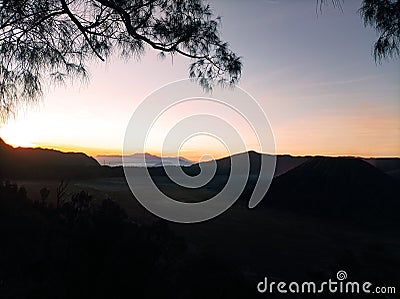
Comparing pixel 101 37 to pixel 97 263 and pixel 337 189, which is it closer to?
pixel 97 263

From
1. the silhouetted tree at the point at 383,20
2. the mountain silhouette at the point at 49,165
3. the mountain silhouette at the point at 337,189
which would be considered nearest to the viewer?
the silhouetted tree at the point at 383,20

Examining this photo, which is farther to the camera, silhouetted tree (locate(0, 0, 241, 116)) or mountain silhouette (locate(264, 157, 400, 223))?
mountain silhouette (locate(264, 157, 400, 223))

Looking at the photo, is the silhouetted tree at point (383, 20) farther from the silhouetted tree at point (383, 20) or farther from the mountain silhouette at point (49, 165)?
the mountain silhouette at point (49, 165)

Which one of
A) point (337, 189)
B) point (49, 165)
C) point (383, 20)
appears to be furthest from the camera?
point (337, 189)

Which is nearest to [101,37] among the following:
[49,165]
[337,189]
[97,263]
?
[97,263]

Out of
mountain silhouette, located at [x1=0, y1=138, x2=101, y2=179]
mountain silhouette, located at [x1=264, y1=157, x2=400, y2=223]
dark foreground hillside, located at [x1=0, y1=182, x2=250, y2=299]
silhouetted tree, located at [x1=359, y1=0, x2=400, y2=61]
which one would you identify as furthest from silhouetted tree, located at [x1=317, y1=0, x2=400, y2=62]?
mountain silhouette, located at [x1=264, y1=157, x2=400, y2=223]

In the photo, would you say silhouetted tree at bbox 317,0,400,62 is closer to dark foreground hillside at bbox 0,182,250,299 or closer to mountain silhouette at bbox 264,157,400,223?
dark foreground hillside at bbox 0,182,250,299

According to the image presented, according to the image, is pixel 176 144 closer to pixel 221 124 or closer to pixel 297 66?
pixel 221 124

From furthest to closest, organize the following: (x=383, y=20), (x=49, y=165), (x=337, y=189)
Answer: (x=337, y=189), (x=49, y=165), (x=383, y=20)

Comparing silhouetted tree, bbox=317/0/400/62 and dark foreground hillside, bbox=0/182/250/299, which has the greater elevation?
silhouetted tree, bbox=317/0/400/62

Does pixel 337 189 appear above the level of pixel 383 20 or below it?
below

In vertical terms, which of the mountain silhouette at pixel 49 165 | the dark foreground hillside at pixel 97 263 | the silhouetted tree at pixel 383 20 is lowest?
the dark foreground hillside at pixel 97 263

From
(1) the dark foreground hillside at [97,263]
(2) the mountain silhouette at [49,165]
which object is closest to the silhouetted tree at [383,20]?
(1) the dark foreground hillside at [97,263]

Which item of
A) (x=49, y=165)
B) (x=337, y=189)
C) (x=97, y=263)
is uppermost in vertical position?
(x=49, y=165)
